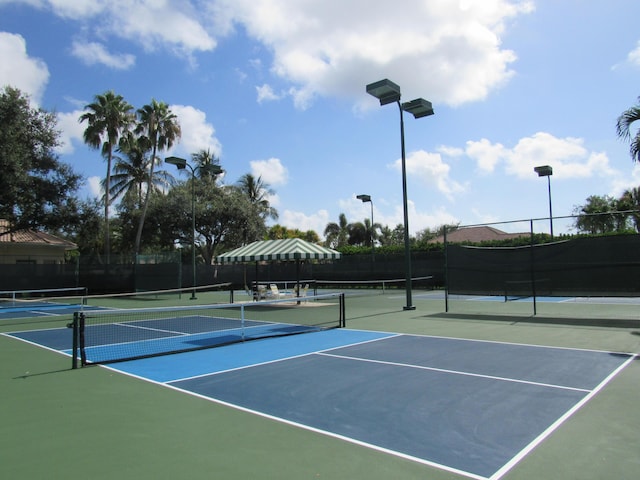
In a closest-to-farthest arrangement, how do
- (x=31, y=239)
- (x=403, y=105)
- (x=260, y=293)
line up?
(x=403, y=105), (x=260, y=293), (x=31, y=239)

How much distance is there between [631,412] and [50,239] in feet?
129

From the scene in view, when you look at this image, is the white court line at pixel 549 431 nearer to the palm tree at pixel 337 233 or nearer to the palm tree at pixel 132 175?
the palm tree at pixel 132 175

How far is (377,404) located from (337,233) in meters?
67.2

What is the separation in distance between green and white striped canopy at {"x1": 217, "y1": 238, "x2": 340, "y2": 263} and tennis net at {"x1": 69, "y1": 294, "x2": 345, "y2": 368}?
3.35 m

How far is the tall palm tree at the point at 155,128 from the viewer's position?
115ft

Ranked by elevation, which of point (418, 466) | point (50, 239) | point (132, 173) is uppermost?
point (132, 173)

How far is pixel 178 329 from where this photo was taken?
12.3m

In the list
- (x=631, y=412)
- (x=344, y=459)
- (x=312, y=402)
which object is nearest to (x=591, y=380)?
(x=631, y=412)

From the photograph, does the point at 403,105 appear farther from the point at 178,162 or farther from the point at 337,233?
the point at 337,233

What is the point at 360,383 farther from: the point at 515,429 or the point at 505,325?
the point at 505,325

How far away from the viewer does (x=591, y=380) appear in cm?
645

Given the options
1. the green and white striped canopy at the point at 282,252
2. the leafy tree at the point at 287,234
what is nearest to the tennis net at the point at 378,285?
the green and white striped canopy at the point at 282,252

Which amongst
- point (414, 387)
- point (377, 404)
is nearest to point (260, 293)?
point (414, 387)

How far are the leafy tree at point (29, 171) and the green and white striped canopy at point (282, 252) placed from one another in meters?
12.5
